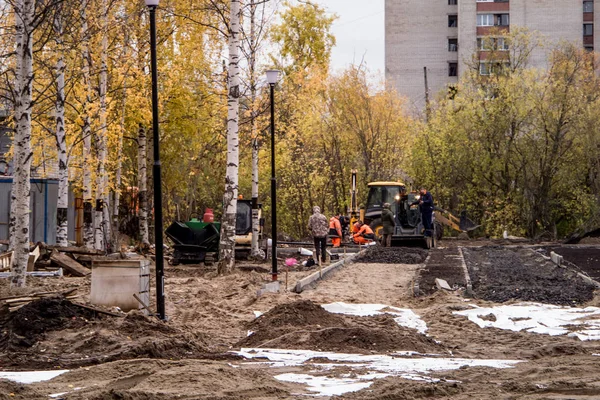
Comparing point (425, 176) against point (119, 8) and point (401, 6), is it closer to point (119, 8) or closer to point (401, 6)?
point (119, 8)

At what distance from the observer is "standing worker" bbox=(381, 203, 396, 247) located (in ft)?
130

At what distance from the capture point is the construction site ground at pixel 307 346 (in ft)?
33.7

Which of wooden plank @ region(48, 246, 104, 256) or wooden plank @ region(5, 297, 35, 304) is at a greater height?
wooden plank @ region(48, 246, 104, 256)

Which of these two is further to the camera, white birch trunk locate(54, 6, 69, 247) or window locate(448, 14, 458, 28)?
window locate(448, 14, 458, 28)

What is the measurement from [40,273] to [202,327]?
9.80 m

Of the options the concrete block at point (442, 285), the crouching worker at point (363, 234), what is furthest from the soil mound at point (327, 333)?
the crouching worker at point (363, 234)

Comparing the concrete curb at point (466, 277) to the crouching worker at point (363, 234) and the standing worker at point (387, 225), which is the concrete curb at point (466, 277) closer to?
the standing worker at point (387, 225)

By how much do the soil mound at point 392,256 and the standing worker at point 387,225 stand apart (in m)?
1.33

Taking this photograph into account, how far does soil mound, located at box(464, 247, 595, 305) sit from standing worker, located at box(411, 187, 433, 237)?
4691mm

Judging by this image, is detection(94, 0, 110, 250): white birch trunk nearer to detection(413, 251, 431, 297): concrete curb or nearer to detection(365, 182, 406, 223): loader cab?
detection(413, 251, 431, 297): concrete curb

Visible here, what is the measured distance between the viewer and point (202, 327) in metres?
16.3

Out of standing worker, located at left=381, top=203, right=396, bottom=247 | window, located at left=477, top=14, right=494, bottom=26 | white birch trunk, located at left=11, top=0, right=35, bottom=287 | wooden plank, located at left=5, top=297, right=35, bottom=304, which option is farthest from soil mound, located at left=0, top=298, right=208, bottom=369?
window, located at left=477, top=14, right=494, bottom=26

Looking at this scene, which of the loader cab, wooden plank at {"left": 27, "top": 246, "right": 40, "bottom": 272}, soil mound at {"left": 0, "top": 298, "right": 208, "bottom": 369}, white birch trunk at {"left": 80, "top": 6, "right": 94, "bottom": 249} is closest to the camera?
soil mound at {"left": 0, "top": 298, "right": 208, "bottom": 369}

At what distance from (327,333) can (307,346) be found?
24.0 inches
